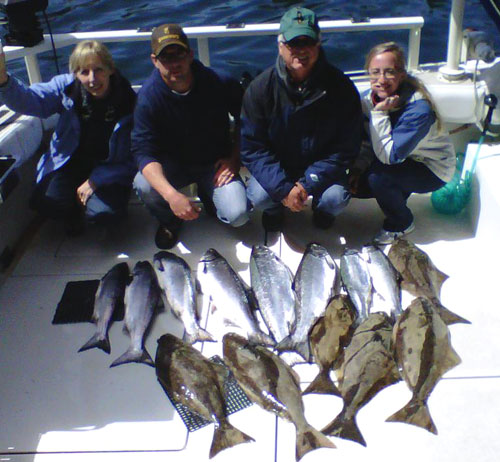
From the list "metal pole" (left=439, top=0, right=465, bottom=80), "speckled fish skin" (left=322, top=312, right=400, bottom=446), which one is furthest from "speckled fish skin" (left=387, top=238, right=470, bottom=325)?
"metal pole" (left=439, top=0, right=465, bottom=80)

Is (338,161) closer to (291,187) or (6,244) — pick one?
(291,187)

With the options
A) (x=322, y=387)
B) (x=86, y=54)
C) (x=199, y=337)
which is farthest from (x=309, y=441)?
(x=86, y=54)

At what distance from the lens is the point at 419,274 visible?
3346 millimetres

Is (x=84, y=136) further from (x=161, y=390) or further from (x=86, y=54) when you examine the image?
(x=161, y=390)

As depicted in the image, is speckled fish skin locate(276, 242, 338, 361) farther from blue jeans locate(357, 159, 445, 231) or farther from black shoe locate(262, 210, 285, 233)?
blue jeans locate(357, 159, 445, 231)

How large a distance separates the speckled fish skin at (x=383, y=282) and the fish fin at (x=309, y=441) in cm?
84

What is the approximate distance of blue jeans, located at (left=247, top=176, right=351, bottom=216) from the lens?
3713 mm

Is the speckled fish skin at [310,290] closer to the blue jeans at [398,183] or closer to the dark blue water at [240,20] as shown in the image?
the blue jeans at [398,183]

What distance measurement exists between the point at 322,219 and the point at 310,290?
2.69ft

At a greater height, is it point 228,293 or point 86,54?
point 86,54

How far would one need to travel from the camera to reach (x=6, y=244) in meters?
3.84

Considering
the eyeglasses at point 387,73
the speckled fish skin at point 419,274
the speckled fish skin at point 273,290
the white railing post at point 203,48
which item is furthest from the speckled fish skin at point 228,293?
the white railing post at point 203,48

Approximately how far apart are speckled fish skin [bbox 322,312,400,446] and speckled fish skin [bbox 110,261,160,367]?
0.97 meters

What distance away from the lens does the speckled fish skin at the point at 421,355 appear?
2570mm
